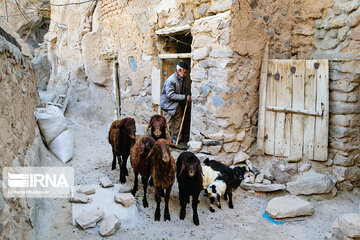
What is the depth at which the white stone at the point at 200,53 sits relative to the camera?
16.3 feet

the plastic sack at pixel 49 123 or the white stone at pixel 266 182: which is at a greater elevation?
the plastic sack at pixel 49 123

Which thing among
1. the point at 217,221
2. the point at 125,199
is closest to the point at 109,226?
the point at 125,199

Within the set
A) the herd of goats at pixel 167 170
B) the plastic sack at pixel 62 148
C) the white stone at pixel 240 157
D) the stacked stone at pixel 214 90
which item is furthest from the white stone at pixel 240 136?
the plastic sack at pixel 62 148

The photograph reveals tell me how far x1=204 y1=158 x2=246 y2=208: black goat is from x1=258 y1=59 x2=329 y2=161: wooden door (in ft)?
2.53

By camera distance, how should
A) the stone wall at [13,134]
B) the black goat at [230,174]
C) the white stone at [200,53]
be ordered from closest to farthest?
the stone wall at [13,134] < the black goat at [230,174] < the white stone at [200,53]

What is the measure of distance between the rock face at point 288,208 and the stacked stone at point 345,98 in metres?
0.92

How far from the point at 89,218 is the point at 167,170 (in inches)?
45.0

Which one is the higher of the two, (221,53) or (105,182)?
(221,53)

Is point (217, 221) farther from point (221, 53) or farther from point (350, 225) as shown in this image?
point (221, 53)

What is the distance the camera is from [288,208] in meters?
4.12

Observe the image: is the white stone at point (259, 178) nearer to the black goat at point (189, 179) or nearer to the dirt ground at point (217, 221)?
the dirt ground at point (217, 221)

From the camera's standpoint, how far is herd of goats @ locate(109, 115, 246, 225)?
3889 mm

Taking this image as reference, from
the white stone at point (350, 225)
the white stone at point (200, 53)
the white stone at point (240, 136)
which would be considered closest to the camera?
the white stone at point (350, 225)

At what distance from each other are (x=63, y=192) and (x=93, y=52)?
5.85 meters
